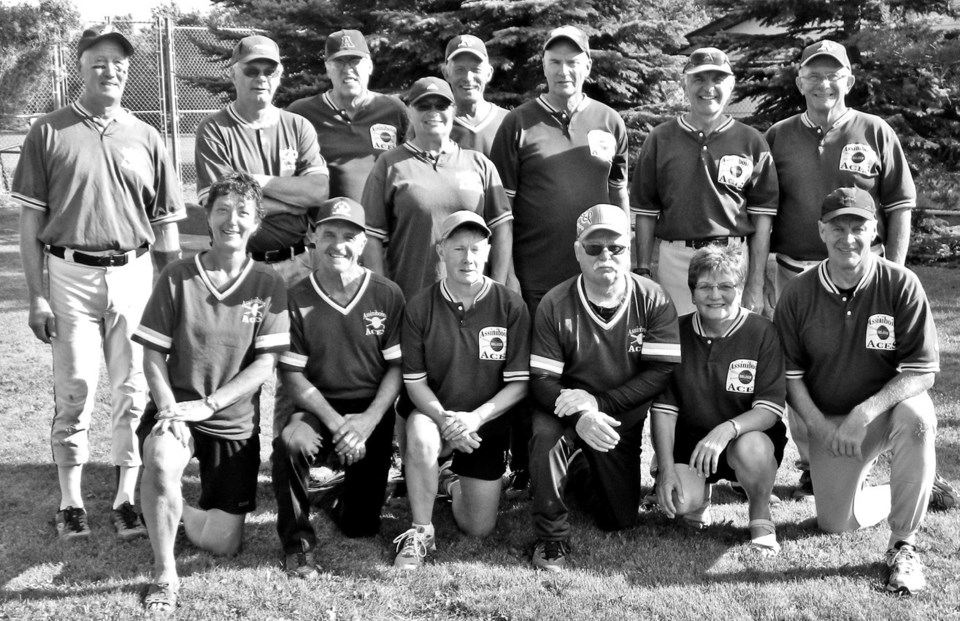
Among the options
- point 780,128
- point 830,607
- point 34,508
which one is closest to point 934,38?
point 780,128

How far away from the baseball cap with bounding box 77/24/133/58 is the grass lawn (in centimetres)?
249

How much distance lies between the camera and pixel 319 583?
173 inches

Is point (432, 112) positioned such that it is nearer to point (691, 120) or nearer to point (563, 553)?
point (691, 120)

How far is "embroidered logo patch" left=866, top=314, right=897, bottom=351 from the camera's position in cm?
468

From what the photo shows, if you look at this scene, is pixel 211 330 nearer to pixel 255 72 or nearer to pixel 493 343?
pixel 493 343

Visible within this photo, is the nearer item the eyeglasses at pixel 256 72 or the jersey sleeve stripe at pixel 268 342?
the jersey sleeve stripe at pixel 268 342

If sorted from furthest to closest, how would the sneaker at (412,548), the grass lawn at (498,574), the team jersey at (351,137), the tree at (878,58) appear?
the tree at (878,58) → the team jersey at (351,137) → the sneaker at (412,548) → the grass lawn at (498,574)

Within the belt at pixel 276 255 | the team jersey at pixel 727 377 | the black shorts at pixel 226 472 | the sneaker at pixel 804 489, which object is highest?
the belt at pixel 276 255

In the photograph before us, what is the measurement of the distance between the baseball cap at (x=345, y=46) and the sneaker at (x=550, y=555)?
3.09 metres

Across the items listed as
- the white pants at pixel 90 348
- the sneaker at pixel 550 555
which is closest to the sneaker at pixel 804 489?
the sneaker at pixel 550 555

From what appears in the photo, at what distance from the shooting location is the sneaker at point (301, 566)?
4434 millimetres

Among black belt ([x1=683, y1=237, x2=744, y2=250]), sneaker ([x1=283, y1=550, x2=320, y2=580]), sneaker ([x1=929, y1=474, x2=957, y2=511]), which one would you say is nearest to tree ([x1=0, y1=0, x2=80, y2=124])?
black belt ([x1=683, y1=237, x2=744, y2=250])

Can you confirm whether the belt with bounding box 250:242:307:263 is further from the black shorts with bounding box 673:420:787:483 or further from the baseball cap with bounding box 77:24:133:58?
the black shorts with bounding box 673:420:787:483

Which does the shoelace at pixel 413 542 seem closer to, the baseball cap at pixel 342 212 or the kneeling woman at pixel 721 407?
the kneeling woman at pixel 721 407
